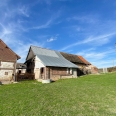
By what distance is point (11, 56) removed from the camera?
20297 millimetres

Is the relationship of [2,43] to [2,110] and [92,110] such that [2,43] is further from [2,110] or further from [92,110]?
[92,110]

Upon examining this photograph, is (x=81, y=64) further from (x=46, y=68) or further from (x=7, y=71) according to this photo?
(x=7, y=71)

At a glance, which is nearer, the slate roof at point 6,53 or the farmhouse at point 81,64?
the slate roof at point 6,53

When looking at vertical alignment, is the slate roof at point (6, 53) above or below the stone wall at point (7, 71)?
above

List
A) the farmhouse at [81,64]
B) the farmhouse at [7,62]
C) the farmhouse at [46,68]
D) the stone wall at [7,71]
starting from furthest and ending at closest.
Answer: the farmhouse at [81,64], the farmhouse at [46,68], the farmhouse at [7,62], the stone wall at [7,71]

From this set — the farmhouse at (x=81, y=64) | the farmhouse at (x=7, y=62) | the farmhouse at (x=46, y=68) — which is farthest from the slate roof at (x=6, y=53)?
the farmhouse at (x=81, y=64)

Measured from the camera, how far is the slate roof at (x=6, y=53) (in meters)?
19.6

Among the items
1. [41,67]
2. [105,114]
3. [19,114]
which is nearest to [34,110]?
[19,114]

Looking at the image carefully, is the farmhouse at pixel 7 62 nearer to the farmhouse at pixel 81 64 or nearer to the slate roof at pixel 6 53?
the slate roof at pixel 6 53

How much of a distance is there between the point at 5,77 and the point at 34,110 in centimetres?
1450

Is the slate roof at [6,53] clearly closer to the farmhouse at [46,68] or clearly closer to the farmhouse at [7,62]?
the farmhouse at [7,62]

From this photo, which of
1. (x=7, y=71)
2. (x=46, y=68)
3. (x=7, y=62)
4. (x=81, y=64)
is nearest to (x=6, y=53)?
(x=7, y=62)

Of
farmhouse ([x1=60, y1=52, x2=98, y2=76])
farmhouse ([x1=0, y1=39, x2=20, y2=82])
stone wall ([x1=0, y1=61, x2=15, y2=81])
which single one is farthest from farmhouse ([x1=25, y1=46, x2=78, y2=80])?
farmhouse ([x1=60, y1=52, x2=98, y2=76])

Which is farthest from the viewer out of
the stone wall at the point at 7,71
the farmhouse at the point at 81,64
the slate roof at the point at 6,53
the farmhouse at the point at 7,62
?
the farmhouse at the point at 81,64
